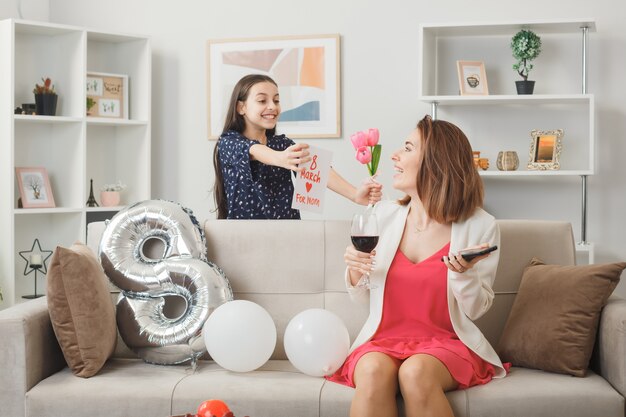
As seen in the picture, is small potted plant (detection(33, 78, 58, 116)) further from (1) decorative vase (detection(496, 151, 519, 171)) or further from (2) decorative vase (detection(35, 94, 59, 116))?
(1) decorative vase (detection(496, 151, 519, 171))

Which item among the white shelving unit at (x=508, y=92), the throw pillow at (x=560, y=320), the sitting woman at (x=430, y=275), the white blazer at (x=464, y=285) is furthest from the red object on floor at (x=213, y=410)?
the white shelving unit at (x=508, y=92)

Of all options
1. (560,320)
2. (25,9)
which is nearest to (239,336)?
(560,320)

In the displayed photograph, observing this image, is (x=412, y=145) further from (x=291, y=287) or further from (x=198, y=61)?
(x=198, y=61)

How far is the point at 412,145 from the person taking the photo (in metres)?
2.56

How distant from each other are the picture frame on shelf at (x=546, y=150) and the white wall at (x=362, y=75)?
223 mm

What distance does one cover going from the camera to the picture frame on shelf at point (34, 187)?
4469 millimetres

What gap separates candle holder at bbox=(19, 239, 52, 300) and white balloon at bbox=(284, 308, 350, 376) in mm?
2353

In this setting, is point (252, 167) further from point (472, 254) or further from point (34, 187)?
point (34, 187)

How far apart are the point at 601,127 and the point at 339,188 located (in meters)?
1.85

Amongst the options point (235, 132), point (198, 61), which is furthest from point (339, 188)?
point (198, 61)

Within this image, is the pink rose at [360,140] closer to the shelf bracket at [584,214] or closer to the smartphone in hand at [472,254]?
the smartphone in hand at [472,254]

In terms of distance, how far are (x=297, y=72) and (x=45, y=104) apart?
1408 millimetres

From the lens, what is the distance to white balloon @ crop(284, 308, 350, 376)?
245cm

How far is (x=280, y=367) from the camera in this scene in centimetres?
268
